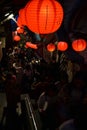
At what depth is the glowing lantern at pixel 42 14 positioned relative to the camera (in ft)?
24.3

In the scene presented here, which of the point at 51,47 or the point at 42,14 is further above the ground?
the point at 42,14

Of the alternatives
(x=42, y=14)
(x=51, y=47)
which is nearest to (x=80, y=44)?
(x=51, y=47)

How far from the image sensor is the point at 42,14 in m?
7.46

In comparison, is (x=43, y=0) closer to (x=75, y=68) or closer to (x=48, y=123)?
(x=48, y=123)

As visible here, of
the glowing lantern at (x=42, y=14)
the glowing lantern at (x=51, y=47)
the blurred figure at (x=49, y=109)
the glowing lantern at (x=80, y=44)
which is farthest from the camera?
the glowing lantern at (x=51, y=47)

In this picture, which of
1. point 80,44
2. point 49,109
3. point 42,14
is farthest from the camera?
point 80,44

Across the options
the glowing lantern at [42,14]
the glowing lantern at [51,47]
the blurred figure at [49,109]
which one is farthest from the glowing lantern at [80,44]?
the glowing lantern at [42,14]

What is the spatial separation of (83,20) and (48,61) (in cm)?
770

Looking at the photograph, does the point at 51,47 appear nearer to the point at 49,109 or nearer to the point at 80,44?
the point at 80,44

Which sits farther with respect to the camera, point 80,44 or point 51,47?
point 51,47

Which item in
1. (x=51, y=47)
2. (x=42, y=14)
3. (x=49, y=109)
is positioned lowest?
(x=51, y=47)

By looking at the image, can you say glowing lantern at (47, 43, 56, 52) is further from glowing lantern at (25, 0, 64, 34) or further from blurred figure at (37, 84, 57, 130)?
glowing lantern at (25, 0, 64, 34)

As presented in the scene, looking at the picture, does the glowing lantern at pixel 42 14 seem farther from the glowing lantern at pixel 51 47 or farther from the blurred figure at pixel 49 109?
the glowing lantern at pixel 51 47

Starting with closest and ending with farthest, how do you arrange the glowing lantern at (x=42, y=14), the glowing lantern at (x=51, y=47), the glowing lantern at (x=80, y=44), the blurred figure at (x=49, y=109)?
the glowing lantern at (x=42, y=14)
the blurred figure at (x=49, y=109)
the glowing lantern at (x=80, y=44)
the glowing lantern at (x=51, y=47)
